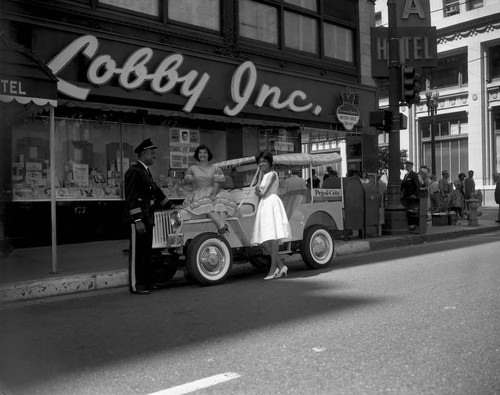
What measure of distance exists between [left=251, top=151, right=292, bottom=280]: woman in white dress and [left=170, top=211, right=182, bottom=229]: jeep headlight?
1.14m

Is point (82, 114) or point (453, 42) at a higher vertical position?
point (453, 42)

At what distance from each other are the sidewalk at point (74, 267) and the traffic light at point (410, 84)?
333 cm

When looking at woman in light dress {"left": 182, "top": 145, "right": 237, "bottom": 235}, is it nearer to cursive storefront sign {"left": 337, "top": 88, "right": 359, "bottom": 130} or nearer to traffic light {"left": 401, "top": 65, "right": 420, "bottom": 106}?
traffic light {"left": 401, "top": 65, "right": 420, "bottom": 106}

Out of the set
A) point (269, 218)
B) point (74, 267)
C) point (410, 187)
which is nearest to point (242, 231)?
point (269, 218)

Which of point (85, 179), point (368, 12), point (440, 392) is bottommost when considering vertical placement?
point (440, 392)

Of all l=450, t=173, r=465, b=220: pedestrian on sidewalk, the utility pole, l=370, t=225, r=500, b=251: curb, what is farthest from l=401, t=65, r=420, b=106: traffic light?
l=450, t=173, r=465, b=220: pedestrian on sidewalk

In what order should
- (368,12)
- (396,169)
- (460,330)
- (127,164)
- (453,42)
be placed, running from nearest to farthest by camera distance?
(460,330)
(127,164)
(396,169)
(368,12)
(453,42)

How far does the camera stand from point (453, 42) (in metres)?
31.7

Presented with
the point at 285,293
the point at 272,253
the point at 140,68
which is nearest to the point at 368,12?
the point at 140,68

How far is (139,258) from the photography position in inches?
269

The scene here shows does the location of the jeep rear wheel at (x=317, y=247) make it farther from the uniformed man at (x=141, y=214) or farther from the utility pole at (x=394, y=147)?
the utility pole at (x=394, y=147)

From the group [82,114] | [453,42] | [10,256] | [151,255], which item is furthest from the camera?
[453,42]

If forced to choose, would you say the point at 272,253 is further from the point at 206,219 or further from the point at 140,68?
the point at 140,68

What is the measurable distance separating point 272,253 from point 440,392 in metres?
4.40
